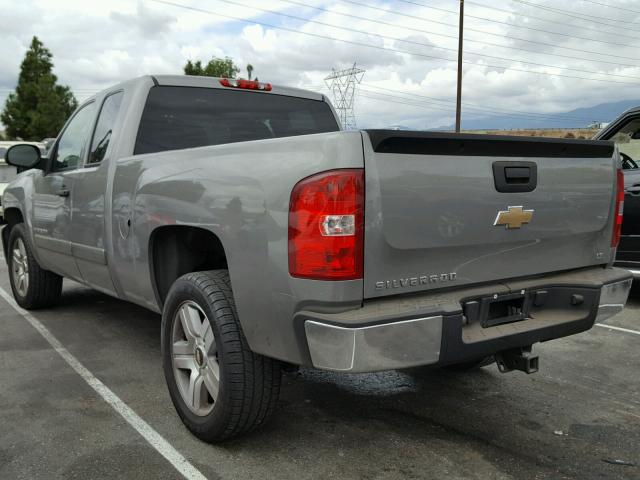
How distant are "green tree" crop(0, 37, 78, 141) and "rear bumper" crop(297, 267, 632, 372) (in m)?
37.2

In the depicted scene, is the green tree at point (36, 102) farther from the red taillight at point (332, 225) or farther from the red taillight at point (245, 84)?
the red taillight at point (332, 225)

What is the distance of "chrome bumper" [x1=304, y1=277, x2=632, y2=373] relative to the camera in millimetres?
2309

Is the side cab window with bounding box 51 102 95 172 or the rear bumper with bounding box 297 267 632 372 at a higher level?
the side cab window with bounding box 51 102 95 172

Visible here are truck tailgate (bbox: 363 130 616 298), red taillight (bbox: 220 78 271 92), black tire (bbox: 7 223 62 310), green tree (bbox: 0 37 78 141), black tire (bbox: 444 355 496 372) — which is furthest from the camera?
green tree (bbox: 0 37 78 141)

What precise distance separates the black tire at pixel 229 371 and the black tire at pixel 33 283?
3.17 metres

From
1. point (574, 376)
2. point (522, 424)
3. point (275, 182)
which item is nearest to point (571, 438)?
point (522, 424)

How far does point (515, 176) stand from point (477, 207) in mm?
263

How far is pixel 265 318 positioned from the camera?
8.44 ft

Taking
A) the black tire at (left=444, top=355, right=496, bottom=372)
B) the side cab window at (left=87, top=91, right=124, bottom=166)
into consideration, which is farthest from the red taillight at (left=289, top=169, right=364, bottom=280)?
the side cab window at (left=87, top=91, right=124, bottom=166)

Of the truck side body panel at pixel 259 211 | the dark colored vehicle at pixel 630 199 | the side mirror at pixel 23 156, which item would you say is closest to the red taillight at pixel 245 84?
the truck side body panel at pixel 259 211

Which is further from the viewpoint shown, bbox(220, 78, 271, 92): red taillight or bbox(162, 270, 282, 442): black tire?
bbox(220, 78, 271, 92): red taillight

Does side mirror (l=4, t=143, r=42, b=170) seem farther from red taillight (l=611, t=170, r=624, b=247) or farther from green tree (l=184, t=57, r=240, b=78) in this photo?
green tree (l=184, t=57, r=240, b=78)

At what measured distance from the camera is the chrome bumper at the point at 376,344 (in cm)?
231

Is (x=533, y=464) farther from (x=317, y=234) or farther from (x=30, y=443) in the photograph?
(x=30, y=443)
